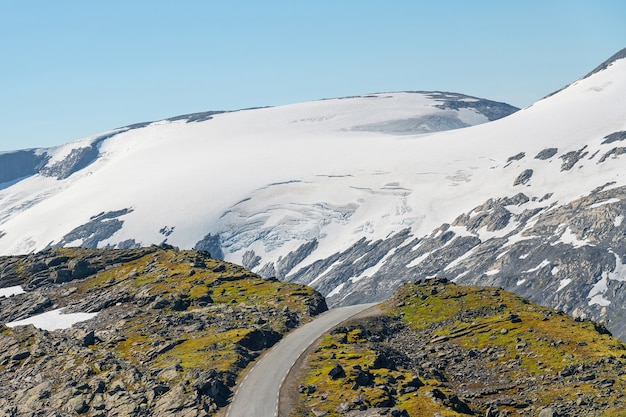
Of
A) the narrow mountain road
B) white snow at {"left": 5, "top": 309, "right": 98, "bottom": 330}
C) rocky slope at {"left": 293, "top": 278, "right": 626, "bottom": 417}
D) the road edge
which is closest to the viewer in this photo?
the road edge

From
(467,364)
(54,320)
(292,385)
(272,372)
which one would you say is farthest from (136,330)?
(467,364)

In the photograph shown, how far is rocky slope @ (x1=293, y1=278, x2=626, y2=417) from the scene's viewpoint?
84.3 metres

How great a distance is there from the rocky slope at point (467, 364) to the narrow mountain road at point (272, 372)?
2542mm

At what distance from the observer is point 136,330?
119 meters

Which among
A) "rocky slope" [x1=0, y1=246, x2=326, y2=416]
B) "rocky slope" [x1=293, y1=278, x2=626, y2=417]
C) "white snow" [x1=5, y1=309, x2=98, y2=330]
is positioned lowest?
"rocky slope" [x1=293, y1=278, x2=626, y2=417]

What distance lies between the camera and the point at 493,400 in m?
90.3

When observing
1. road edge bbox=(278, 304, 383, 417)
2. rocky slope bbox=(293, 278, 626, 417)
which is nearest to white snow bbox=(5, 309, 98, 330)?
road edge bbox=(278, 304, 383, 417)

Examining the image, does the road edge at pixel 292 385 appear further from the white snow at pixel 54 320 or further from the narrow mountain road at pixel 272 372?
the white snow at pixel 54 320

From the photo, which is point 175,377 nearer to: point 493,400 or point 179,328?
point 179,328

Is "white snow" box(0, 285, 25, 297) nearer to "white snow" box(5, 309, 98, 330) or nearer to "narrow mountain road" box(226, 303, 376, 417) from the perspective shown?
"white snow" box(5, 309, 98, 330)

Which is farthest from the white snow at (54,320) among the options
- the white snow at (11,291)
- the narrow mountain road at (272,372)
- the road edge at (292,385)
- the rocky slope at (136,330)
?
the road edge at (292,385)

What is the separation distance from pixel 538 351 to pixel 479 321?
14382 millimetres

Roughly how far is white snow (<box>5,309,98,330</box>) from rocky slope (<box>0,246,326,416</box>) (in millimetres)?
1153

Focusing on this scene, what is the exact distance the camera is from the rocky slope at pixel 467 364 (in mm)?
84312
